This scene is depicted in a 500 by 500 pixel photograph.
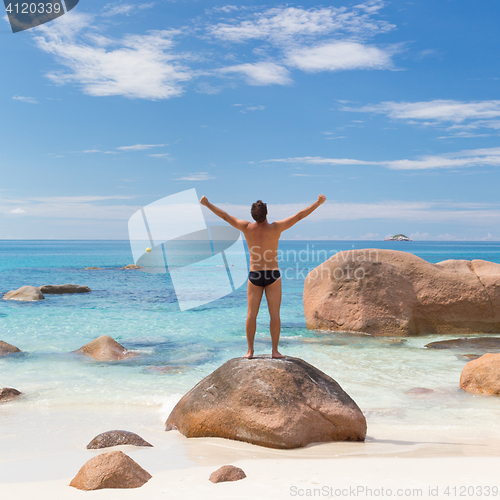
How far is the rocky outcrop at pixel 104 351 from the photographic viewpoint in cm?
964

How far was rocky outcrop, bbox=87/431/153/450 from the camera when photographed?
486 cm

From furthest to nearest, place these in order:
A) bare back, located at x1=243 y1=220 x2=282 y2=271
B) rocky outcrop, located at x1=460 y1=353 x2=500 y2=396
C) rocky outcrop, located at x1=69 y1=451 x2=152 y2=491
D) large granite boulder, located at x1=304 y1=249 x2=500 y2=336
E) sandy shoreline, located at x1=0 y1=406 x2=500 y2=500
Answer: large granite boulder, located at x1=304 y1=249 x2=500 y2=336
rocky outcrop, located at x1=460 y1=353 x2=500 y2=396
bare back, located at x1=243 y1=220 x2=282 y2=271
rocky outcrop, located at x1=69 y1=451 x2=152 y2=491
sandy shoreline, located at x1=0 y1=406 x2=500 y2=500

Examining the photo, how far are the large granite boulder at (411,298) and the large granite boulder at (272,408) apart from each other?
679 cm

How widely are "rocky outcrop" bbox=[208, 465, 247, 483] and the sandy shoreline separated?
7cm

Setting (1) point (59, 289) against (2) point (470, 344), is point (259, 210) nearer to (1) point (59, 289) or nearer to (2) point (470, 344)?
(2) point (470, 344)

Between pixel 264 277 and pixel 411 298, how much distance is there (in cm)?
776

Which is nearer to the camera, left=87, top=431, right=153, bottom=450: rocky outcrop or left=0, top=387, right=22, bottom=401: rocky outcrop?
left=87, top=431, right=153, bottom=450: rocky outcrop

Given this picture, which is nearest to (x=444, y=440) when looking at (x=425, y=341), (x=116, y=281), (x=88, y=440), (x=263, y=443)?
(x=263, y=443)

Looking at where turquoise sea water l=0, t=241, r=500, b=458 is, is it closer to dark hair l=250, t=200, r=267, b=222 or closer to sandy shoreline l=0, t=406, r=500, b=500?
sandy shoreline l=0, t=406, r=500, b=500

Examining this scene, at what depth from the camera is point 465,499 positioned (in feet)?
10.2

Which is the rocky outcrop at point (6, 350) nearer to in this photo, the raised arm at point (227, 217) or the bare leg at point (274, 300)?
the raised arm at point (227, 217)

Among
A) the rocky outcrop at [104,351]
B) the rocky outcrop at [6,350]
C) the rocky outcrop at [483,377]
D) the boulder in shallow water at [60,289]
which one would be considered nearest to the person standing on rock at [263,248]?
the rocky outcrop at [483,377]

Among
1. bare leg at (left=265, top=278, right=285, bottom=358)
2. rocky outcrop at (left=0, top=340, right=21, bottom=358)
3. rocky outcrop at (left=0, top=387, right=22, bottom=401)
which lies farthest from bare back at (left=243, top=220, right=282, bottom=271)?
rocky outcrop at (left=0, top=340, right=21, bottom=358)

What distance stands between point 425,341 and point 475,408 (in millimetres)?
4962
